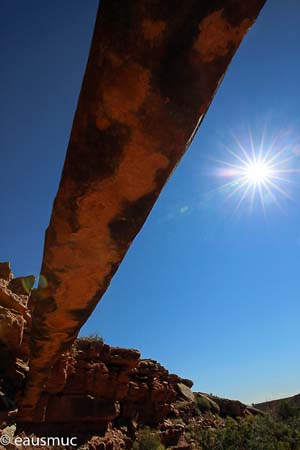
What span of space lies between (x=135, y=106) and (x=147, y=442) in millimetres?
14743

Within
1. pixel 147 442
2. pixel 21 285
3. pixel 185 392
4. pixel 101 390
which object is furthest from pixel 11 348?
pixel 185 392

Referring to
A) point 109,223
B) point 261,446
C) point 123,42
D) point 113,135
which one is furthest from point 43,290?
point 261,446

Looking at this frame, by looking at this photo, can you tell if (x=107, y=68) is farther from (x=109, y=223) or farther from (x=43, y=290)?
(x=43, y=290)

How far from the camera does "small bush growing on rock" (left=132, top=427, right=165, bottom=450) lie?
38.9 ft

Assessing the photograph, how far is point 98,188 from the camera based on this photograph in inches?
54.1

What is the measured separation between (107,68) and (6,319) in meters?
8.29

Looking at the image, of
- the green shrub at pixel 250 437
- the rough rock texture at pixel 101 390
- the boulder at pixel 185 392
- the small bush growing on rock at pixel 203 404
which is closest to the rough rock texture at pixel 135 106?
the rough rock texture at pixel 101 390

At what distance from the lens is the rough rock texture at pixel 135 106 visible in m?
0.93

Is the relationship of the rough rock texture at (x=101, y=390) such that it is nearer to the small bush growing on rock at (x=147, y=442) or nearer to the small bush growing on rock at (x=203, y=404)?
the small bush growing on rock at (x=147, y=442)

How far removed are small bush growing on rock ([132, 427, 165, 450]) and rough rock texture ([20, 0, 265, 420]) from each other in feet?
44.9

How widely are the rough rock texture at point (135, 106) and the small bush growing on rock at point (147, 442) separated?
13.7 m

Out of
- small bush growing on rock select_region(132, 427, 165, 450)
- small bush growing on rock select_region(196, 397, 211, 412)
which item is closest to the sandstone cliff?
small bush growing on rock select_region(132, 427, 165, 450)

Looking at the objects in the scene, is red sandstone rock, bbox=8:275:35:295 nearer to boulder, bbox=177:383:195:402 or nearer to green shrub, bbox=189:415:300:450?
green shrub, bbox=189:415:300:450

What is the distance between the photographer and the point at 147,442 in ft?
39.5
